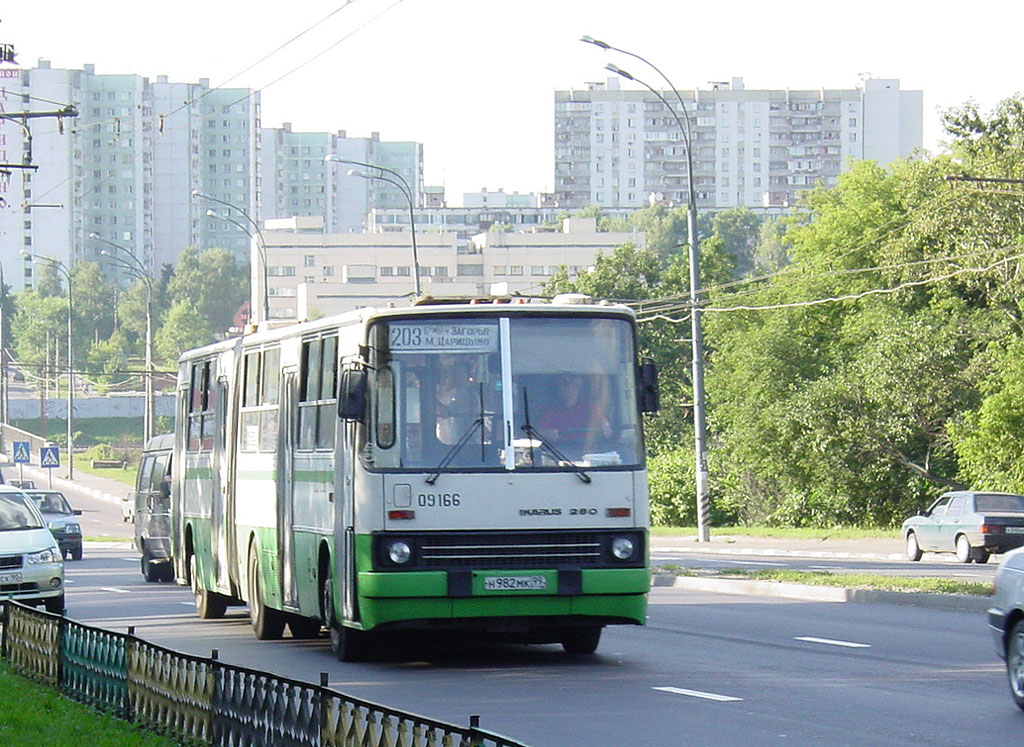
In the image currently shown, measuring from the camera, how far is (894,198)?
67.4 m

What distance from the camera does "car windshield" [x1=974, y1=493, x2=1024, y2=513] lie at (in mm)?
33906

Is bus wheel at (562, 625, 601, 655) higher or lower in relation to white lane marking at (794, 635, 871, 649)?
higher

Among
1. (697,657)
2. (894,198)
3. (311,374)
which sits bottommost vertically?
(697,657)

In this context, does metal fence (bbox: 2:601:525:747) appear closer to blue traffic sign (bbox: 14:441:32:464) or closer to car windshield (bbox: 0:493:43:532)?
car windshield (bbox: 0:493:43:532)

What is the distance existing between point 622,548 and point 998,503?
70.3ft

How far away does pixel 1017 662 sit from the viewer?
11.5 metres

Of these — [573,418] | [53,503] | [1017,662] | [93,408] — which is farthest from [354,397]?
[93,408]

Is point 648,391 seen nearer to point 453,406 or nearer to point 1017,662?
point 453,406

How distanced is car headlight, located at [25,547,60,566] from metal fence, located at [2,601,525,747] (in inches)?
234

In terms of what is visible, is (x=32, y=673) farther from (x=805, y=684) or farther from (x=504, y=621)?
(x=805, y=684)

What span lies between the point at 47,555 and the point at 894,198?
5104 cm

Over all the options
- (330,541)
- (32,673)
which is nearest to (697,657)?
(330,541)

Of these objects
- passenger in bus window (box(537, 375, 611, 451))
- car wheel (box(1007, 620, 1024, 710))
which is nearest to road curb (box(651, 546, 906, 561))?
passenger in bus window (box(537, 375, 611, 451))

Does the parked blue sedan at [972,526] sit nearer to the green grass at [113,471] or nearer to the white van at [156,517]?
the white van at [156,517]
